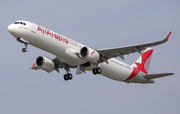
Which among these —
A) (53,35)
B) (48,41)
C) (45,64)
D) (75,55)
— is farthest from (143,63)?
(48,41)

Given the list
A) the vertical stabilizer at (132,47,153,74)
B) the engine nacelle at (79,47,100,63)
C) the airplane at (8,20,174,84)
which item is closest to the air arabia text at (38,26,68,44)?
the airplane at (8,20,174,84)

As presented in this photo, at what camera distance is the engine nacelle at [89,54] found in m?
38.0

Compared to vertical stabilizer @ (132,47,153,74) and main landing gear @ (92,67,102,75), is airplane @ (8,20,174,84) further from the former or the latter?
vertical stabilizer @ (132,47,153,74)

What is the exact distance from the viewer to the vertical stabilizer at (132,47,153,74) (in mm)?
47894

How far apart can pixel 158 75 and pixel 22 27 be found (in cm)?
1849

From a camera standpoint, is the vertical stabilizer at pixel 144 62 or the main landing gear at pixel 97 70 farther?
the vertical stabilizer at pixel 144 62

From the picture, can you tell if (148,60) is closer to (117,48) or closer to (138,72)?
(138,72)

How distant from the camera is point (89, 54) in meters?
38.0

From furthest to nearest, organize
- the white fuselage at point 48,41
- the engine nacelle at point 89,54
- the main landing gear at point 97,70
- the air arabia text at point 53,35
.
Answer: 1. the main landing gear at point 97,70
2. the engine nacelle at point 89,54
3. the air arabia text at point 53,35
4. the white fuselage at point 48,41

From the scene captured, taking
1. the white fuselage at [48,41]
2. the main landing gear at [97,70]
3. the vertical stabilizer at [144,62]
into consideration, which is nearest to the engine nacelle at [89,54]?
the white fuselage at [48,41]

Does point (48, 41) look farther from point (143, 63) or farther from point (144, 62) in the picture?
point (144, 62)

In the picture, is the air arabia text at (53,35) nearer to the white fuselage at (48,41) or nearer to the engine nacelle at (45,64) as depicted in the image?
the white fuselage at (48,41)

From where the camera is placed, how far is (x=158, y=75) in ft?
142

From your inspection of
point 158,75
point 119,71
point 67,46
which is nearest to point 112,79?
point 119,71
